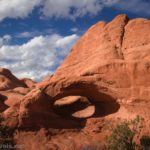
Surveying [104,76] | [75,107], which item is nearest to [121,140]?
[104,76]

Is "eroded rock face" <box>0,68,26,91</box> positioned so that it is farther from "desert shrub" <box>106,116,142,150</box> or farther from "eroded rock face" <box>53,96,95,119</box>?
"desert shrub" <box>106,116,142,150</box>

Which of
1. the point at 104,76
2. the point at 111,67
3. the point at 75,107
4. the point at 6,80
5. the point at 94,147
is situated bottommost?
the point at 94,147

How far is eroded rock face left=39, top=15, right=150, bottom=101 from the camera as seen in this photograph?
22000mm

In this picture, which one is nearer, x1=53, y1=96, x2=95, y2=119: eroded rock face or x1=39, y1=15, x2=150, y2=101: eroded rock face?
x1=39, y1=15, x2=150, y2=101: eroded rock face

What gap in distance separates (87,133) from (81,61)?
586 centimetres

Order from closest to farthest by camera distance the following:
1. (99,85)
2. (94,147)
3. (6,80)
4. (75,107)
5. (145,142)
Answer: (145,142) → (94,147) → (99,85) → (75,107) → (6,80)

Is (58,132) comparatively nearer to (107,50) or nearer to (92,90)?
(92,90)

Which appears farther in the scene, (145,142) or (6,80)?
(6,80)

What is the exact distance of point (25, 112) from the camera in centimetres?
2078

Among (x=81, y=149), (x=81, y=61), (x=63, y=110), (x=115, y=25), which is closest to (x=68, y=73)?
(x=81, y=61)

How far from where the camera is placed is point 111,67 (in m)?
22.6

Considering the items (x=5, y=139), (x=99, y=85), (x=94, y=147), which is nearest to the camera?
(x=5, y=139)

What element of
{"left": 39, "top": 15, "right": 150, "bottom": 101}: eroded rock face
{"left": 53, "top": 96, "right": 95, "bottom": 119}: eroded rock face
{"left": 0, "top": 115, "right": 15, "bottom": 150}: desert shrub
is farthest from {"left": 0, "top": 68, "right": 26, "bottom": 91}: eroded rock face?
{"left": 0, "top": 115, "right": 15, "bottom": 150}: desert shrub

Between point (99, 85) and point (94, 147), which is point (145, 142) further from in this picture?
point (99, 85)
